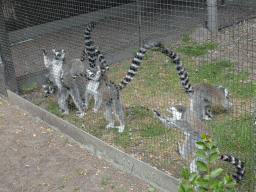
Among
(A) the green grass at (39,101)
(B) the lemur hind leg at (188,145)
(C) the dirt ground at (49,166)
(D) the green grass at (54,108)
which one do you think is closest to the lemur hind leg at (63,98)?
(D) the green grass at (54,108)

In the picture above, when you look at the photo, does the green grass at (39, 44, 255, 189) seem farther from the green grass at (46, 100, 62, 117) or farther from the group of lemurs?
the group of lemurs

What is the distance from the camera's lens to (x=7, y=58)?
536 cm

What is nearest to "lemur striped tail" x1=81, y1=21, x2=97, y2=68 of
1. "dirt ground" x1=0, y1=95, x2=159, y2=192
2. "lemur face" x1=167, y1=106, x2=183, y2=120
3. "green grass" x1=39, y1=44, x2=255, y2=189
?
"green grass" x1=39, y1=44, x2=255, y2=189

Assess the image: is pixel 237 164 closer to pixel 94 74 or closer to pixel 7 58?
pixel 94 74

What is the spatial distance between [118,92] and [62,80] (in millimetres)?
1224

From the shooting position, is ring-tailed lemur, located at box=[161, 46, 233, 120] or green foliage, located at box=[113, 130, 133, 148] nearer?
green foliage, located at box=[113, 130, 133, 148]

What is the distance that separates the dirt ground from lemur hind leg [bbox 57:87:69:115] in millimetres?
464

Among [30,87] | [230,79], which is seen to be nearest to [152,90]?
[230,79]

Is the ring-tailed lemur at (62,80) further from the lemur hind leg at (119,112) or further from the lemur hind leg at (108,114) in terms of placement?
the lemur hind leg at (119,112)

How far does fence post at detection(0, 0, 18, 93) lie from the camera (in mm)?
5188

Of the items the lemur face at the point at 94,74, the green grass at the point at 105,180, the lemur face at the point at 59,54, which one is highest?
the lemur face at the point at 59,54

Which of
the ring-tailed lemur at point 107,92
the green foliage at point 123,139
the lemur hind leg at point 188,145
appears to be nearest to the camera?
the lemur hind leg at point 188,145

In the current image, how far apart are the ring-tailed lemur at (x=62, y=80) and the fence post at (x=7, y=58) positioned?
691 mm

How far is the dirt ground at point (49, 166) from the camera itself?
330 cm
